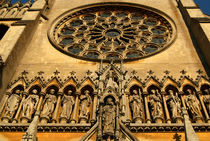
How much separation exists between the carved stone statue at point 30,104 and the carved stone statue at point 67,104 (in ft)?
3.14

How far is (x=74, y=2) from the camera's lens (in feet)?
56.3

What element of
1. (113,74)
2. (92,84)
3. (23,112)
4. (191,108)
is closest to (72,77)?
(92,84)

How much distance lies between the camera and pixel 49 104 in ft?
31.3

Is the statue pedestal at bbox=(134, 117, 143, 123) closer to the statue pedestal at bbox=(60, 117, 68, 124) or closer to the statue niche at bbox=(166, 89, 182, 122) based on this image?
the statue niche at bbox=(166, 89, 182, 122)

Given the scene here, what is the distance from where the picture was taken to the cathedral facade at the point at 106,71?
8.51m

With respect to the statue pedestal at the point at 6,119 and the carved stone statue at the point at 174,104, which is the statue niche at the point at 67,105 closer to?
the statue pedestal at the point at 6,119

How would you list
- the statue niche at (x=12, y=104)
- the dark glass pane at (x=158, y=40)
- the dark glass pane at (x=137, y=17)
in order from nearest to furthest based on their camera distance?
1. the statue niche at (x=12, y=104)
2. the dark glass pane at (x=158, y=40)
3. the dark glass pane at (x=137, y=17)

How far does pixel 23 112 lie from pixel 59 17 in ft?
25.5

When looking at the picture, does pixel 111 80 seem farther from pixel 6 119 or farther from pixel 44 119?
pixel 6 119

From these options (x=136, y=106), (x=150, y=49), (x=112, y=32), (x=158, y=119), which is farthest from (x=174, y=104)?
(x=112, y=32)

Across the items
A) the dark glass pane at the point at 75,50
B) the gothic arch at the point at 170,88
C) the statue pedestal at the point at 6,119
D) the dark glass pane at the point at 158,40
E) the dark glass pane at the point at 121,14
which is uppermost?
the dark glass pane at the point at 121,14

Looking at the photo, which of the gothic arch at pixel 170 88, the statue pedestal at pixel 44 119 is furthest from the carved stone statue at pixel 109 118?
the gothic arch at pixel 170 88

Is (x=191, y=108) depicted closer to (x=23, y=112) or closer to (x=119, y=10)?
(x=23, y=112)

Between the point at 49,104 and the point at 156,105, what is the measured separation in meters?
3.62
